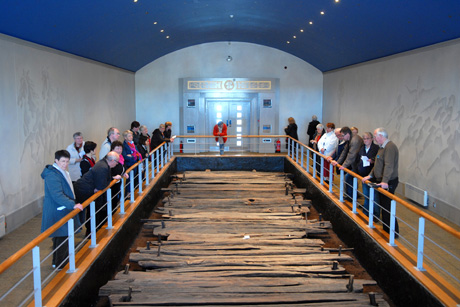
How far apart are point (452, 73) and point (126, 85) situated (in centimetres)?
1118

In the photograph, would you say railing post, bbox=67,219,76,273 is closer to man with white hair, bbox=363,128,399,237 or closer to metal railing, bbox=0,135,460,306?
metal railing, bbox=0,135,460,306

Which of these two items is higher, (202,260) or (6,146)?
(6,146)

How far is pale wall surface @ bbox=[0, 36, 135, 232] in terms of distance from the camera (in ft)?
24.3

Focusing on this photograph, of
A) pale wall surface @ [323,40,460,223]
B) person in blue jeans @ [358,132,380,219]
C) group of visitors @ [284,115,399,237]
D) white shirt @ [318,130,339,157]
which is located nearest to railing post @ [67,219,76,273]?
group of visitors @ [284,115,399,237]

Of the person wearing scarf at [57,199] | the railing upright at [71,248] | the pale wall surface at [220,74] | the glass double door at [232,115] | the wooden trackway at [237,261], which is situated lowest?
the wooden trackway at [237,261]

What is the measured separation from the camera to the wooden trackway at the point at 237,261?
180 inches

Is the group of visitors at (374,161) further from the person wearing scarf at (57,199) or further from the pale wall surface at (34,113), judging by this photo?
the pale wall surface at (34,113)

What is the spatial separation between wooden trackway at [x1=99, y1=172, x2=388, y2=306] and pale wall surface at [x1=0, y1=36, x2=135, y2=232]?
2504 millimetres

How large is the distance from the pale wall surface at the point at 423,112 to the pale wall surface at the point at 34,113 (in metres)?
7.89

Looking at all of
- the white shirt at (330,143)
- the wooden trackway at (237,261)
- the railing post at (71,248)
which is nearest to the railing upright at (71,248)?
the railing post at (71,248)

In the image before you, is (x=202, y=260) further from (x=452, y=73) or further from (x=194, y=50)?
(x=194, y=50)

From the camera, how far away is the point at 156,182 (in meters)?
9.43

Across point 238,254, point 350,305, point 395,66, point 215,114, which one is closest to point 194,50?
point 215,114

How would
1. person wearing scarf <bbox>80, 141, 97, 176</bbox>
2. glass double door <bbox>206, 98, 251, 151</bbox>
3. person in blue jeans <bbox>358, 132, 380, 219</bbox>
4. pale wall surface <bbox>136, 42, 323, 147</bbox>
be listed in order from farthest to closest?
glass double door <bbox>206, 98, 251, 151</bbox> → pale wall surface <bbox>136, 42, 323, 147</bbox> → person in blue jeans <bbox>358, 132, 380, 219</bbox> → person wearing scarf <bbox>80, 141, 97, 176</bbox>
